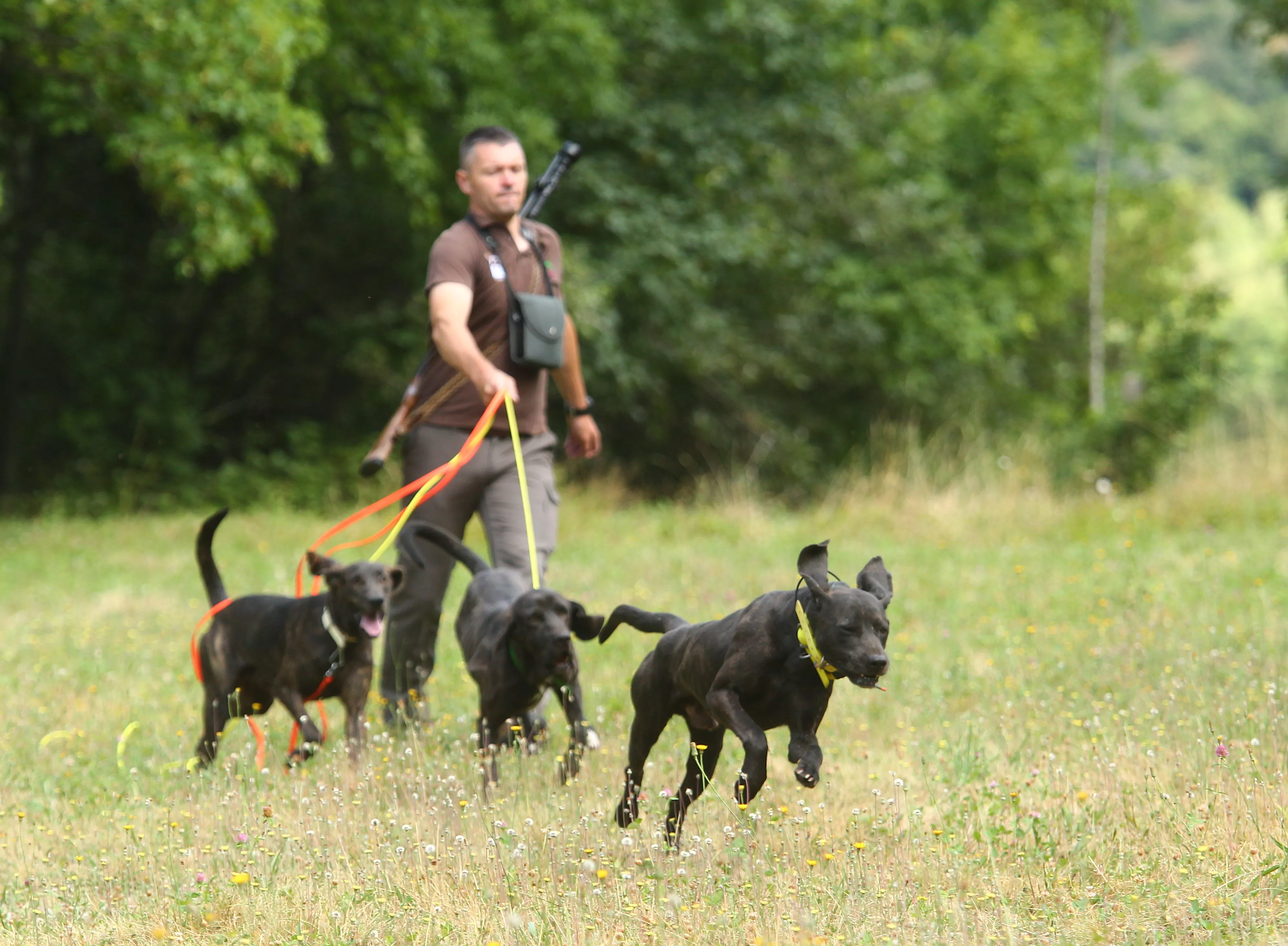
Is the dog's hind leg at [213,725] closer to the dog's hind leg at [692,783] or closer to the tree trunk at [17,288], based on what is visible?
the dog's hind leg at [692,783]

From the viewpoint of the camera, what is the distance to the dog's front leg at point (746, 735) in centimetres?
405

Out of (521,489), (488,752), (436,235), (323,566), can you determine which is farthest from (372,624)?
(436,235)

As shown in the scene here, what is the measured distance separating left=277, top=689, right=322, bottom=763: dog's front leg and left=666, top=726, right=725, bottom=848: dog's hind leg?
5.63ft

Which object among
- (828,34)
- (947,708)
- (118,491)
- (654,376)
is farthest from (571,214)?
(947,708)

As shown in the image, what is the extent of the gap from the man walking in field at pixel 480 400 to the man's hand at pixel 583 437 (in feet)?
0.06

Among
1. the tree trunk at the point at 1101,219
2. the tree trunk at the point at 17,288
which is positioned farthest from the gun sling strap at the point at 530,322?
the tree trunk at the point at 1101,219

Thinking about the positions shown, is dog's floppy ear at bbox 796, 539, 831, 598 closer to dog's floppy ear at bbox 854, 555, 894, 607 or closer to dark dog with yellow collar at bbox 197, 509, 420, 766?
dog's floppy ear at bbox 854, 555, 894, 607

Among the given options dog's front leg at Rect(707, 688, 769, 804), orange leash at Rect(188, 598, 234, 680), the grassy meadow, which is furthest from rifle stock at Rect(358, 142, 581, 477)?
dog's front leg at Rect(707, 688, 769, 804)

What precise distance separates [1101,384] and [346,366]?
1593 centimetres

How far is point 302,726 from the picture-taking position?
5898mm

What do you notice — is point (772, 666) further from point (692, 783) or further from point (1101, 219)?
point (1101, 219)

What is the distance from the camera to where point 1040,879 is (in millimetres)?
4188

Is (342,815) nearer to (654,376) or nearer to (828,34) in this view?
(654,376)

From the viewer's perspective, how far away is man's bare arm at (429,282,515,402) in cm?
585
